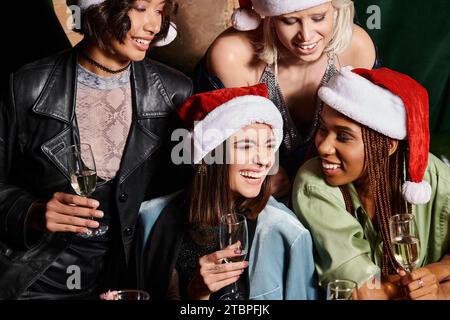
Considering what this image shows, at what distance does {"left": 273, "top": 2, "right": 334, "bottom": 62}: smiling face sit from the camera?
303cm

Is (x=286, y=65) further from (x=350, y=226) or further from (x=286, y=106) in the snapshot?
(x=350, y=226)

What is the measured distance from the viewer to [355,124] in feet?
9.18

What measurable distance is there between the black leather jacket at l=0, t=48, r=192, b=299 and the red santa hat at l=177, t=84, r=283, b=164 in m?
0.24

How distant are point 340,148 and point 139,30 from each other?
790mm

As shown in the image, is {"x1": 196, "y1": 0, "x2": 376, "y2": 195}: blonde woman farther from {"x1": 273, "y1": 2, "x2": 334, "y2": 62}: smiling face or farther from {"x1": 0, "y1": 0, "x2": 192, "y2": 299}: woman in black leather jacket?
{"x1": 0, "y1": 0, "x2": 192, "y2": 299}: woman in black leather jacket

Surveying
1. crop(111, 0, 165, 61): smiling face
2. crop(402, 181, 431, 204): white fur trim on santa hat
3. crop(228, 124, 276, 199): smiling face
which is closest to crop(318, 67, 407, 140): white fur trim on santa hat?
crop(402, 181, 431, 204): white fur trim on santa hat

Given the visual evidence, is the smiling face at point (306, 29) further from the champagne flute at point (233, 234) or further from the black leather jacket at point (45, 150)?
the champagne flute at point (233, 234)

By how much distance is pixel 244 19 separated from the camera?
10.6ft

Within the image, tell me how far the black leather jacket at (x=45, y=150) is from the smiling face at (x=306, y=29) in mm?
482

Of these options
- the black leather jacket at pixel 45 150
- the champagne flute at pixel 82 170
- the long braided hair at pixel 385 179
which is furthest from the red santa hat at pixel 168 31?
the long braided hair at pixel 385 179

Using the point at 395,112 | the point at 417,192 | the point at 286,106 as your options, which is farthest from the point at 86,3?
the point at 417,192
